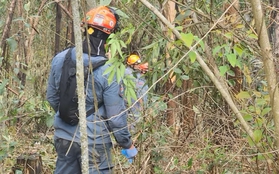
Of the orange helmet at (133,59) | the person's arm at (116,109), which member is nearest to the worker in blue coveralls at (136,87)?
the orange helmet at (133,59)

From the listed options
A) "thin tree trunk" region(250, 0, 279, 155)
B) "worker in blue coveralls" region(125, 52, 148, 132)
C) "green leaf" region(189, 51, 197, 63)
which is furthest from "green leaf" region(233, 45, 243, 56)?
"worker in blue coveralls" region(125, 52, 148, 132)

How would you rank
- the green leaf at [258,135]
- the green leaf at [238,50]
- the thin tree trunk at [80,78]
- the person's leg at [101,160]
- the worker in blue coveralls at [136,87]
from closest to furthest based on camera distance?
1. the thin tree trunk at [80,78]
2. the green leaf at [238,50]
3. the green leaf at [258,135]
4. the person's leg at [101,160]
5. the worker in blue coveralls at [136,87]

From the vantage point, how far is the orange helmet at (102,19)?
379 centimetres

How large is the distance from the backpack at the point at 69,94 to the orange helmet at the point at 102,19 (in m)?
0.31

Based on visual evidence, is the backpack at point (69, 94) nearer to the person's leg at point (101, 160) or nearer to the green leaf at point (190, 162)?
the person's leg at point (101, 160)

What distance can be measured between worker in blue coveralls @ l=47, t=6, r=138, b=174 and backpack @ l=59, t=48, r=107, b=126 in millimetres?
57

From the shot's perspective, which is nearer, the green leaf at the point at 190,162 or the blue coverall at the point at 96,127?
the blue coverall at the point at 96,127

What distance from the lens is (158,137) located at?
452cm

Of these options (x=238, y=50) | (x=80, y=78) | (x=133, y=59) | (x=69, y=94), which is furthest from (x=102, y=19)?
(x=238, y=50)

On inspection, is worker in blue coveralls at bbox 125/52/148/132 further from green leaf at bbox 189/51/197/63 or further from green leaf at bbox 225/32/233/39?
green leaf at bbox 189/51/197/63

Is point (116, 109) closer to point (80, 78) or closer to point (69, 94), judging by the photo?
point (69, 94)

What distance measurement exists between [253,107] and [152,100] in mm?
1206

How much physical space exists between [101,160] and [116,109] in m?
0.47

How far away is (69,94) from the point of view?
12.5 ft
